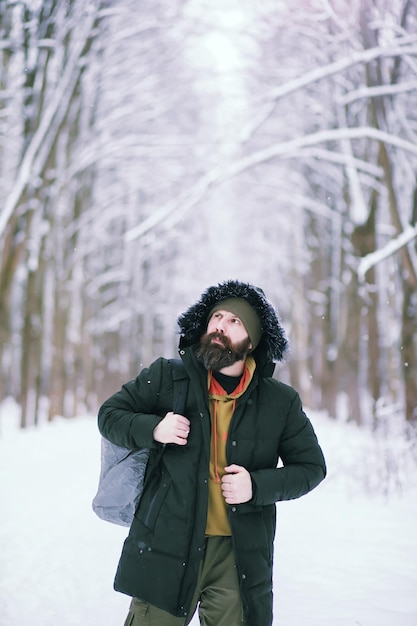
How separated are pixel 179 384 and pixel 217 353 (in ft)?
0.70

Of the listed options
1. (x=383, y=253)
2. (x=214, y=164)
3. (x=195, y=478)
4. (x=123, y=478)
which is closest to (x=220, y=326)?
(x=195, y=478)

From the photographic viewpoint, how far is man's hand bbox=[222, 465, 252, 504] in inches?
107

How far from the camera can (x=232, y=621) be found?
2836mm

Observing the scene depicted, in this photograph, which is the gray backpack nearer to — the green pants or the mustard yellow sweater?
the mustard yellow sweater

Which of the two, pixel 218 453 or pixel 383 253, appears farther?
pixel 383 253

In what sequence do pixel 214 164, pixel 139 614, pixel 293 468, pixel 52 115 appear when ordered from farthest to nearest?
pixel 52 115 → pixel 214 164 → pixel 293 468 → pixel 139 614

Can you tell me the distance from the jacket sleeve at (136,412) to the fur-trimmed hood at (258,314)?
0.79 feet

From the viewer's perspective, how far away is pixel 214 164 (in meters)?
7.50

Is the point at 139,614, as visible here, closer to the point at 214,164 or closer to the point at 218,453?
the point at 218,453

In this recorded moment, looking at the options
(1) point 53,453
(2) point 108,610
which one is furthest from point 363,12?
(1) point 53,453

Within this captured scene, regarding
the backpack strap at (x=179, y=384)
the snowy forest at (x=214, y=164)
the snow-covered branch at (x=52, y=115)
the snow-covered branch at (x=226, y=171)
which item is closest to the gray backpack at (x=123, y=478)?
the backpack strap at (x=179, y=384)

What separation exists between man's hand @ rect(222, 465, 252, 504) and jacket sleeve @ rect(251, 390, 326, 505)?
44mm

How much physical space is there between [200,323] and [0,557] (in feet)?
12.8

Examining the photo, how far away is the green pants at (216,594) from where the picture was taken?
2.82 m
